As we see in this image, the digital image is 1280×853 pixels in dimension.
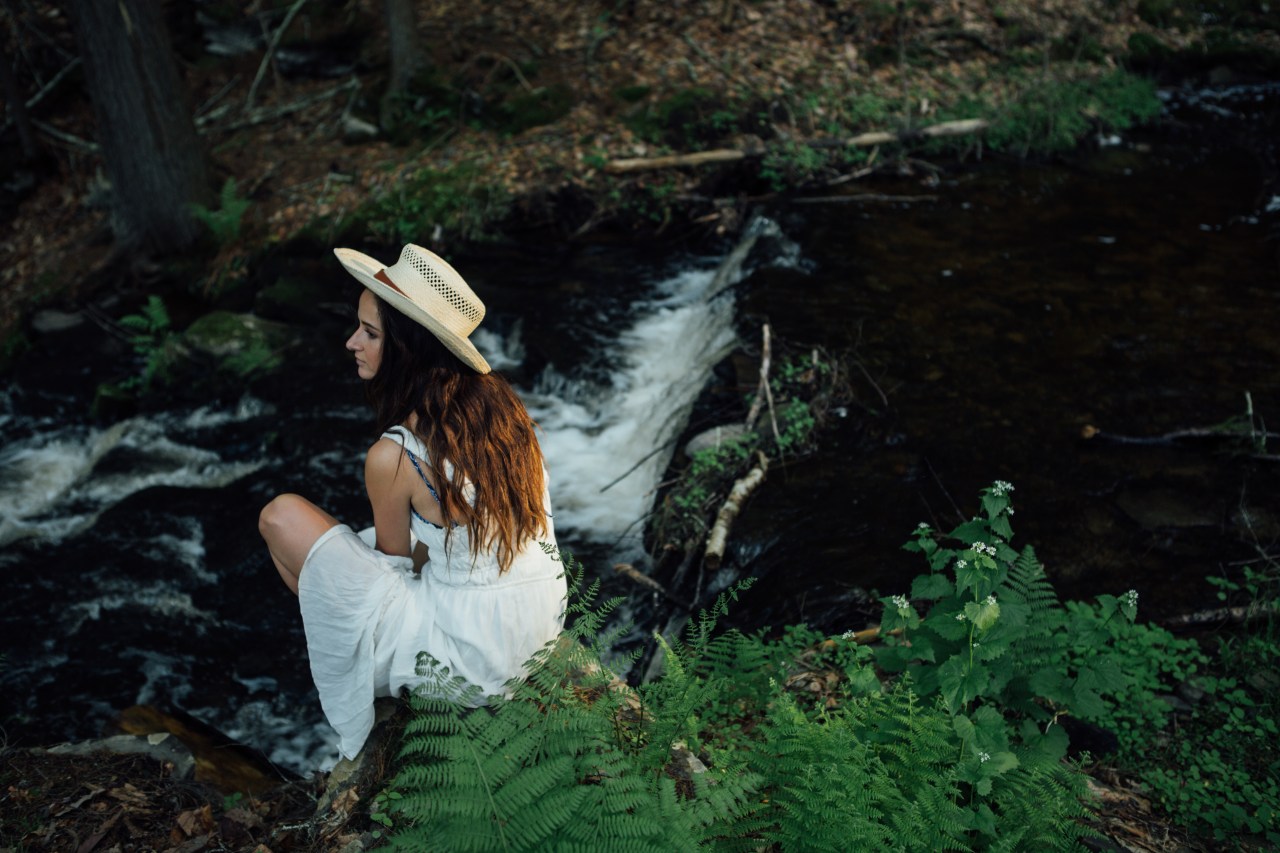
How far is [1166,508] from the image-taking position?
17.5 feet

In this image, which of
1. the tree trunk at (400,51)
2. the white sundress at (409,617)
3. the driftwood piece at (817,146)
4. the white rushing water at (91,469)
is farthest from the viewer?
the tree trunk at (400,51)

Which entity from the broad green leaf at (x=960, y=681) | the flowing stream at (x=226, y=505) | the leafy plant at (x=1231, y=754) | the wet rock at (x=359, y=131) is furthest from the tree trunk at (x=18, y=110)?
the leafy plant at (x=1231, y=754)

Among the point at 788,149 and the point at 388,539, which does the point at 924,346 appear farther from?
the point at 388,539

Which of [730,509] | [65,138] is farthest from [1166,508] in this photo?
[65,138]

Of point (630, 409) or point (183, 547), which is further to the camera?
point (630, 409)

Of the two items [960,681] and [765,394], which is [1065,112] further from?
[960,681]

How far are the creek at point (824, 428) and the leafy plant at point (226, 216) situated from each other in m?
1.00

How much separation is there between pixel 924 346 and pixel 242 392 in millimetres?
6101

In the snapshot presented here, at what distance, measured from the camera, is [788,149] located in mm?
10305

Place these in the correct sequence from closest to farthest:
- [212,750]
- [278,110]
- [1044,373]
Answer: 1. [212,750]
2. [1044,373]
3. [278,110]

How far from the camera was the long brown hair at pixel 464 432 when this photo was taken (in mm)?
3283

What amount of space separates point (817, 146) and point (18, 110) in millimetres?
10365

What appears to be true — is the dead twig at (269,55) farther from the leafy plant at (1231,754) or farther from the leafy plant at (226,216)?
the leafy plant at (1231,754)

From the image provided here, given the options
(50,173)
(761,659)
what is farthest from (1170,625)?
(50,173)
